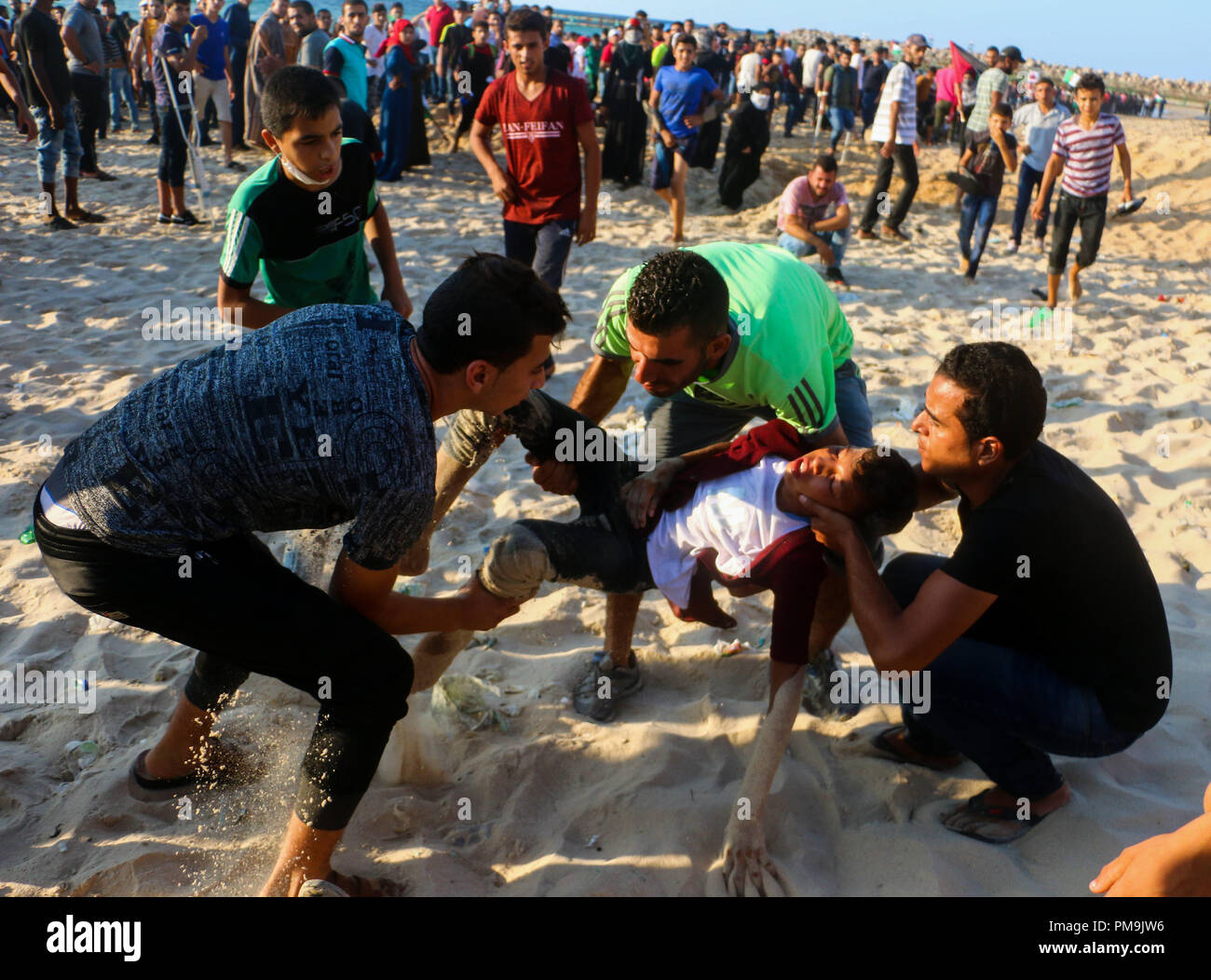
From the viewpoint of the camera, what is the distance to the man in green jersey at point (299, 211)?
114 inches

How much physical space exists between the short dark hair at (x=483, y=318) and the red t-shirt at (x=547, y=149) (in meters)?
3.18

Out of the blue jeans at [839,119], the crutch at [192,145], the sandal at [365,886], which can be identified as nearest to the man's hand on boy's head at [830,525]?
the sandal at [365,886]

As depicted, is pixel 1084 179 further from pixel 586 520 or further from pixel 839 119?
pixel 586 520

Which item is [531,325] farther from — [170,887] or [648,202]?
[648,202]

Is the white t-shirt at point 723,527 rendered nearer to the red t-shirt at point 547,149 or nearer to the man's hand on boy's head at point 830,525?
the man's hand on boy's head at point 830,525

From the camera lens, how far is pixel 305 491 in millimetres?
1719

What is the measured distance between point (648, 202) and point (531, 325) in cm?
844

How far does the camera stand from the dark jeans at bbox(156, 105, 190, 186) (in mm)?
7254

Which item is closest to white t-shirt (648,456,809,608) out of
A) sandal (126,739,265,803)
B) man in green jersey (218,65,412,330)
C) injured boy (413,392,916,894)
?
injured boy (413,392,916,894)

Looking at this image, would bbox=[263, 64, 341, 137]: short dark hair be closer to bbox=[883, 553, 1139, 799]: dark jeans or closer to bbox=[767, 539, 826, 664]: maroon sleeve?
bbox=[767, 539, 826, 664]: maroon sleeve
